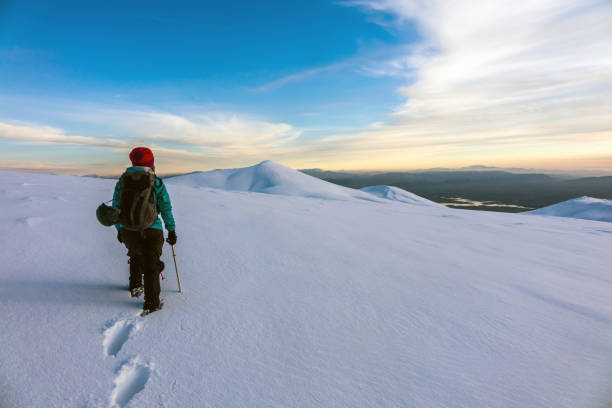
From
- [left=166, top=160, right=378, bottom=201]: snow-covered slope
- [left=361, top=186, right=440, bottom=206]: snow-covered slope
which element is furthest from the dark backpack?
[left=361, top=186, right=440, bottom=206]: snow-covered slope

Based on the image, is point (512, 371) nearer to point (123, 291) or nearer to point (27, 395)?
point (27, 395)

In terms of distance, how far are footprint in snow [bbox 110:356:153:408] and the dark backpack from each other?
4.06 ft

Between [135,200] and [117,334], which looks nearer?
[117,334]

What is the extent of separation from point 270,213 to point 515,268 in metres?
5.88

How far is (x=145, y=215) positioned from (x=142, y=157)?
62 centimetres

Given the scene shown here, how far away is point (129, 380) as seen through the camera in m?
1.92

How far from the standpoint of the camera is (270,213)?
25.6 feet

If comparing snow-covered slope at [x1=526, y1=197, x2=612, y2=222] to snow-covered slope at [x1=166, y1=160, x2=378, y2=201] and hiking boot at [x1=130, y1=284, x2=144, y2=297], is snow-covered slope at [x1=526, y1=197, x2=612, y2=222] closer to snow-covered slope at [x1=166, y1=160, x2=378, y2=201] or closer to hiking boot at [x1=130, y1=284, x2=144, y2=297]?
snow-covered slope at [x1=166, y1=160, x2=378, y2=201]

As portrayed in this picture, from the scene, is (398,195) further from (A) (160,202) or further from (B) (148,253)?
(B) (148,253)

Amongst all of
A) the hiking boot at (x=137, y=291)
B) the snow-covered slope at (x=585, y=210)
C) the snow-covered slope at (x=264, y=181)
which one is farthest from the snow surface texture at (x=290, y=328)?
the snow-covered slope at (x=585, y=210)

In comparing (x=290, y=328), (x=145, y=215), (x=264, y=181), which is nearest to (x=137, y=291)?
(x=145, y=215)

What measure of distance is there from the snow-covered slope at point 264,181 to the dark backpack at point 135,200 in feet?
129

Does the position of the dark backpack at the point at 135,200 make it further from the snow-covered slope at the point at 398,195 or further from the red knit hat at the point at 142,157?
the snow-covered slope at the point at 398,195

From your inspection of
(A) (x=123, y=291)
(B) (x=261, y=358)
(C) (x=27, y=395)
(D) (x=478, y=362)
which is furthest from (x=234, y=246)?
(D) (x=478, y=362)
